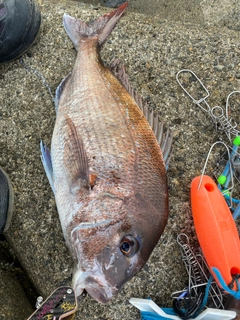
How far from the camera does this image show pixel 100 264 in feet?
5.40

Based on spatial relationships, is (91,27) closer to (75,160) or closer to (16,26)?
(16,26)

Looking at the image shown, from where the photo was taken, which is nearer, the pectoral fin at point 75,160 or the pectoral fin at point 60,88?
the pectoral fin at point 75,160

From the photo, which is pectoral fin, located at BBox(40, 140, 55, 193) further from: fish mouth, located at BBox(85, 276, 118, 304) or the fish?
fish mouth, located at BBox(85, 276, 118, 304)

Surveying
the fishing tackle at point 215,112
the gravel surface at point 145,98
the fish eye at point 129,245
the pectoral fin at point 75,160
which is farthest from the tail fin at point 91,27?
the fish eye at point 129,245

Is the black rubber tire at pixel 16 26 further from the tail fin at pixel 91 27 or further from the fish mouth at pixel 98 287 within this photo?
the fish mouth at pixel 98 287

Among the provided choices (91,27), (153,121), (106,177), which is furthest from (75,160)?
(91,27)

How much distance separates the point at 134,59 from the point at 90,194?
123 centimetres

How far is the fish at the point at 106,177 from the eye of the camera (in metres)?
1.67

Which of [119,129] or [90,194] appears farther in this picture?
[119,129]

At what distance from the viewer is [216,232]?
195 cm

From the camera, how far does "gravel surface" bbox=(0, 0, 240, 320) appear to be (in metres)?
2.27

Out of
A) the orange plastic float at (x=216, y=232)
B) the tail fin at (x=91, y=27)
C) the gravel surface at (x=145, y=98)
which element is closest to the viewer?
the orange plastic float at (x=216, y=232)

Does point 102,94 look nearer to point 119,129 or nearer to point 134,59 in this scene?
point 119,129

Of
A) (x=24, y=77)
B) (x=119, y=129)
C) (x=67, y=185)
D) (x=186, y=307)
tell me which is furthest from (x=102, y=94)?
(x=186, y=307)
